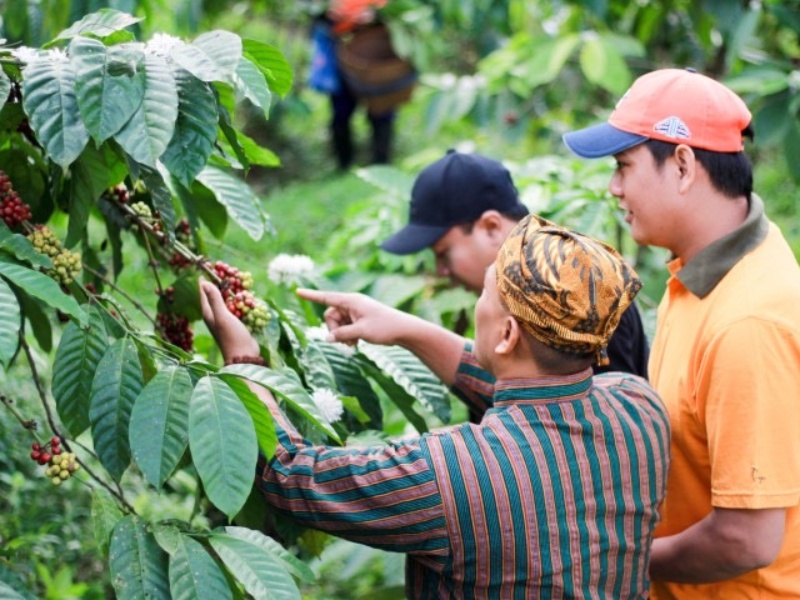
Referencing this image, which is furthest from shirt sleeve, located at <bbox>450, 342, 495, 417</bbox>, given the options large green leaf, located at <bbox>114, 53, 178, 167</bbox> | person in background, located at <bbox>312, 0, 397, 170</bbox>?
person in background, located at <bbox>312, 0, 397, 170</bbox>

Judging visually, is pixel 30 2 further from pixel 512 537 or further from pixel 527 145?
pixel 512 537

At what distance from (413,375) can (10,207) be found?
78 centimetres

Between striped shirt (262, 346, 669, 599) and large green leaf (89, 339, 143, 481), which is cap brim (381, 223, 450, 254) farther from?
large green leaf (89, 339, 143, 481)

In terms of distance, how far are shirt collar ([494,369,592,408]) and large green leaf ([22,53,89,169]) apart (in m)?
0.65

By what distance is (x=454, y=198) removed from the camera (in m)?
2.28

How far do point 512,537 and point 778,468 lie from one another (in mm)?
445

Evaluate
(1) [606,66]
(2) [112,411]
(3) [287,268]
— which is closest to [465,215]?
(3) [287,268]

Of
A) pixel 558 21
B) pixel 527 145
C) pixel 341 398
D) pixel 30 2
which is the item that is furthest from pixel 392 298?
pixel 558 21

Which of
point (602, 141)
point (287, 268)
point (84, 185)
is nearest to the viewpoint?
point (84, 185)

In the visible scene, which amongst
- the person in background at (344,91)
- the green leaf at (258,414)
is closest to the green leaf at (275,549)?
the green leaf at (258,414)

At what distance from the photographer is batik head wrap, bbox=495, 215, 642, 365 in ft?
4.63

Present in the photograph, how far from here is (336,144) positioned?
7547mm

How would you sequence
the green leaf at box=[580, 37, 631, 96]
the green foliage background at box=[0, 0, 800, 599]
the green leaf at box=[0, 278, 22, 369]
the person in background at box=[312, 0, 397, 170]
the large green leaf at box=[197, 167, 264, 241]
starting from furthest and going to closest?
the person in background at box=[312, 0, 397, 170] → the green leaf at box=[580, 37, 631, 96] → the green foliage background at box=[0, 0, 800, 599] → the large green leaf at box=[197, 167, 264, 241] → the green leaf at box=[0, 278, 22, 369]

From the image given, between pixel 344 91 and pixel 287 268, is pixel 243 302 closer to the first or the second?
pixel 287 268
